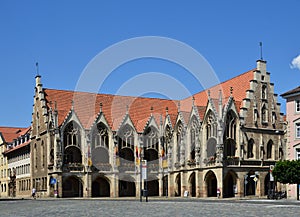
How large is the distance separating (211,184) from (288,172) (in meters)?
20.0

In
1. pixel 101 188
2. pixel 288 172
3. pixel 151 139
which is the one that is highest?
pixel 151 139

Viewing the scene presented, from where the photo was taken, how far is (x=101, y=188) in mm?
81562

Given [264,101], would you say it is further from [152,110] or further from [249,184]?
[152,110]

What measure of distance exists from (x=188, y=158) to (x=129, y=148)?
10474mm

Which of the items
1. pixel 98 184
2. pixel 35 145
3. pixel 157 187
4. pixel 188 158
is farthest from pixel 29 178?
pixel 188 158

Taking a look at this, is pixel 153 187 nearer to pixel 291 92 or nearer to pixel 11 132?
pixel 291 92

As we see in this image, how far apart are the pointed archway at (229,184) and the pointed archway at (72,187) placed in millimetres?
20892

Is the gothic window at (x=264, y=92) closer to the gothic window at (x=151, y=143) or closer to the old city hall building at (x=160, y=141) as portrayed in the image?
the old city hall building at (x=160, y=141)

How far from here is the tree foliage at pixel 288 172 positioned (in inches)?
2164

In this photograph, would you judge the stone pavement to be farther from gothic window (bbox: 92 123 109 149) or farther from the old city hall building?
gothic window (bbox: 92 123 109 149)

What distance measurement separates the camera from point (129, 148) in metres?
82.5

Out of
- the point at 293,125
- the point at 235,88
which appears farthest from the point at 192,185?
the point at 293,125

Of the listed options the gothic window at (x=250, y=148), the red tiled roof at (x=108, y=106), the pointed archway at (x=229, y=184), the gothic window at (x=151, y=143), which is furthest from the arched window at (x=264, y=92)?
the red tiled roof at (x=108, y=106)

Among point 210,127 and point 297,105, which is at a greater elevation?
point 297,105
